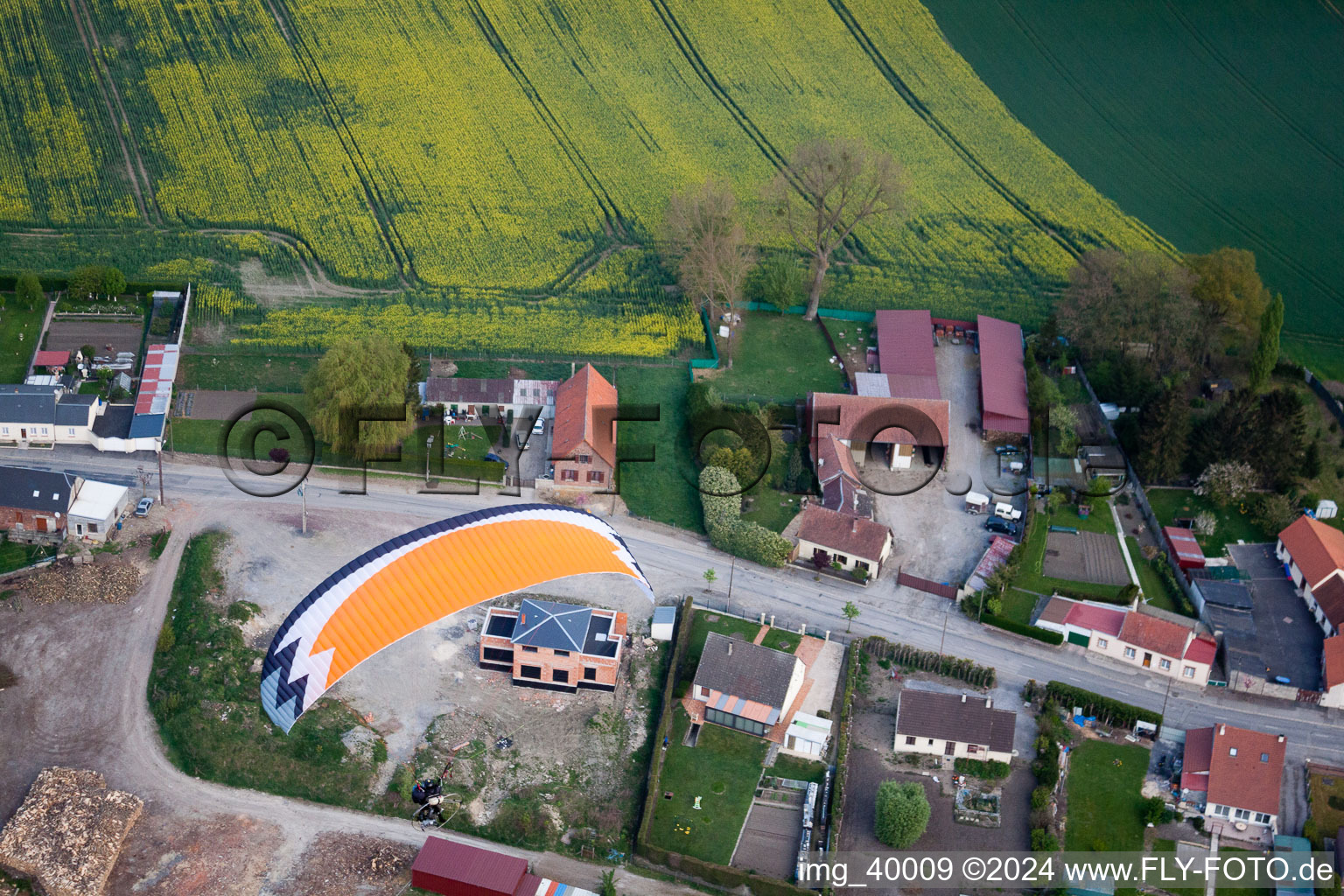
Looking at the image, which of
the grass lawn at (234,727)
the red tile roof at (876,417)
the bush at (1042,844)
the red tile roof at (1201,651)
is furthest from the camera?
the red tile roof at (876,417)

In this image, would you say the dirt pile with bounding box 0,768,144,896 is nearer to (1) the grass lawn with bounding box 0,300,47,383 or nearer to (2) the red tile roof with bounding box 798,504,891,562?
(1) the grass lawn with bounding box 0,300,47,383

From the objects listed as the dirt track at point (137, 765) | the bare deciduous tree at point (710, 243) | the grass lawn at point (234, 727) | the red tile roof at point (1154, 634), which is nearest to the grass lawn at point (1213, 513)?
the red tile roof at point (1154, 634)

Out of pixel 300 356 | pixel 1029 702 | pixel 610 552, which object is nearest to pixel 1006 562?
pixel 1029 702

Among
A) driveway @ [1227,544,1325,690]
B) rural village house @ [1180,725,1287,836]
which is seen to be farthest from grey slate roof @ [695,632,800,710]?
driveway @ [1227,544,1325,690]

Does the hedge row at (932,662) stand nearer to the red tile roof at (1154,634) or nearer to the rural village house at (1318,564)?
the red tile roof at (1154,634)

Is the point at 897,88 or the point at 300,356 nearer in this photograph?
the point at 300,356

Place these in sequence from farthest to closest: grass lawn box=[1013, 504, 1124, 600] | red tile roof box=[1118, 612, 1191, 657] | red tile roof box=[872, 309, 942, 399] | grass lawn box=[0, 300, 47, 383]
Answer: red tile roof box=[872, 309, 942, 399] < grass lawn box=[0, 300, 47, 383] < grass lawn box=[1013, 504, 1124, 600] < red tile roof box=[1118, 612, 1191, 657]

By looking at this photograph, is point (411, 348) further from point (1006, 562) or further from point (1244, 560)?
point (1244, 560)
